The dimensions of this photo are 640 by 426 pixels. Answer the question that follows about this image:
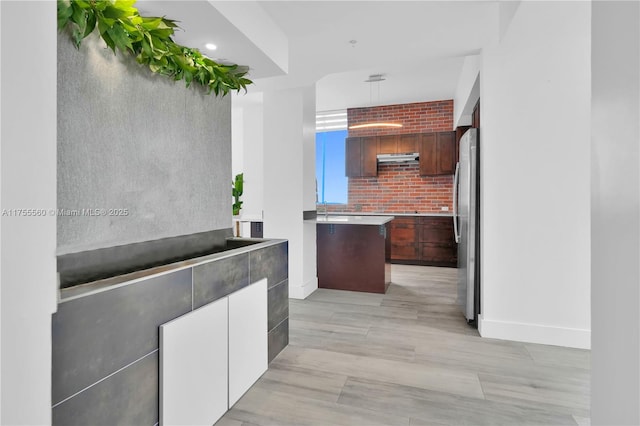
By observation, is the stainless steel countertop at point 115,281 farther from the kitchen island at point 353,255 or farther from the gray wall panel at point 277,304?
the kitchen island at point 353,255

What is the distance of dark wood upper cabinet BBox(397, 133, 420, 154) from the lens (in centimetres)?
617

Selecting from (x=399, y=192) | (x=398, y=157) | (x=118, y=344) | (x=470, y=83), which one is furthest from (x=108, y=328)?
(x=399, y=192)

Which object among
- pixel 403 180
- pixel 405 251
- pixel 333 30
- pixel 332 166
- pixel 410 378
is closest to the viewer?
pixel 410 378

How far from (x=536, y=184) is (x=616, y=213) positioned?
7.99 ft

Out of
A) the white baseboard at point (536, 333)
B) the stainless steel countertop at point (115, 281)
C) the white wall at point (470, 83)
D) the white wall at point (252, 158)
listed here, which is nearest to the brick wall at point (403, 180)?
the white wall at point (470, 83)

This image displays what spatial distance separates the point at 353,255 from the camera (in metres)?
4.32

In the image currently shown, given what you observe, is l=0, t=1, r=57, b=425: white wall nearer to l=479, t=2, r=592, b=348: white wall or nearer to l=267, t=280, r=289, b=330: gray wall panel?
l=267, t=280, r=289, b=330: gray wall panel

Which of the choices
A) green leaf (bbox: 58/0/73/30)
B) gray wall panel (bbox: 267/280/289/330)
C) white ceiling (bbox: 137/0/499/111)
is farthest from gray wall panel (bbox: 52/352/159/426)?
white ceiling (bbox: 137/0/499/111)

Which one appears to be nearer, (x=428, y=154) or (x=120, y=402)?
(x=120, y=402)

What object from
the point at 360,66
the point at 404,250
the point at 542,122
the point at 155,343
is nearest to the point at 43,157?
the point at 155,343

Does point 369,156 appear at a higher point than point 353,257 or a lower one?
higher

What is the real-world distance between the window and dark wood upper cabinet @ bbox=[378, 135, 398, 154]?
0.86m

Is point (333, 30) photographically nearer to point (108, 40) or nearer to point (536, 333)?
point (108, 40)

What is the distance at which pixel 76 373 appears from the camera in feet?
3.61
